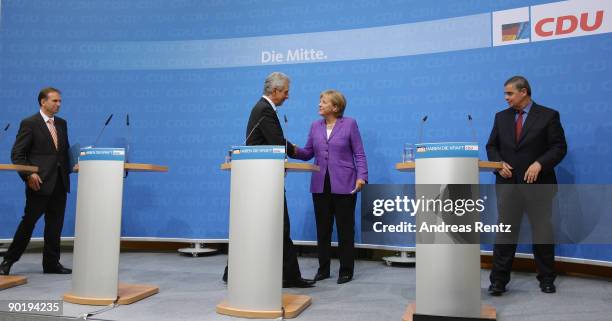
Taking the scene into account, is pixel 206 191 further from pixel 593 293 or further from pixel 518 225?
pixel 593 293

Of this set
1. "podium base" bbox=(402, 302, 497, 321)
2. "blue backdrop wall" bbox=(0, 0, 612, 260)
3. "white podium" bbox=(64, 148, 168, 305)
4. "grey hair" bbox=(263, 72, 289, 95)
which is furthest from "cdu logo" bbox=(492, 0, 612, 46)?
"white podium" bbox=(64, 148, 168, 305)

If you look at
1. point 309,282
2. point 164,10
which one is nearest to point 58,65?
point 164,10

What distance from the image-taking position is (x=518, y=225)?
3.29 m

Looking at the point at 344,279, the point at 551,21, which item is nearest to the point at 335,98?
the point at 344,279

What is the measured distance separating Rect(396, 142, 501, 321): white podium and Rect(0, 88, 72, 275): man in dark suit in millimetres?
2913

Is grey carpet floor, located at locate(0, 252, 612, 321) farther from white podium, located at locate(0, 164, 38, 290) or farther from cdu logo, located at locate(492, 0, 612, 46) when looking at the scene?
cdu logo, located at locate(492, 0, 612, 46)

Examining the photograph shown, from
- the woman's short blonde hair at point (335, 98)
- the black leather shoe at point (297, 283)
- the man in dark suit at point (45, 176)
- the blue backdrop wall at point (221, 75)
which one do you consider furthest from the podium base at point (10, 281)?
the woman's short blonde hair at point (335, 98)

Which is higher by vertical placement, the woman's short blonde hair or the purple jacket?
the woman's short blonde hair

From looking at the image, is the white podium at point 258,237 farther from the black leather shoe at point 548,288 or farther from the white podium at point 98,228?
the black leather shoe at point 548,288

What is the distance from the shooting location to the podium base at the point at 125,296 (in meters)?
2.77

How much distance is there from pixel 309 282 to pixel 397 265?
50.2 inches

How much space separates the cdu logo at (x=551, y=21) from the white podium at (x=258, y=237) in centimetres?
261

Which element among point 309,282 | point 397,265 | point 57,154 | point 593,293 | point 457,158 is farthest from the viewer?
point 397,265

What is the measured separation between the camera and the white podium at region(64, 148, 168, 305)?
110 inches
